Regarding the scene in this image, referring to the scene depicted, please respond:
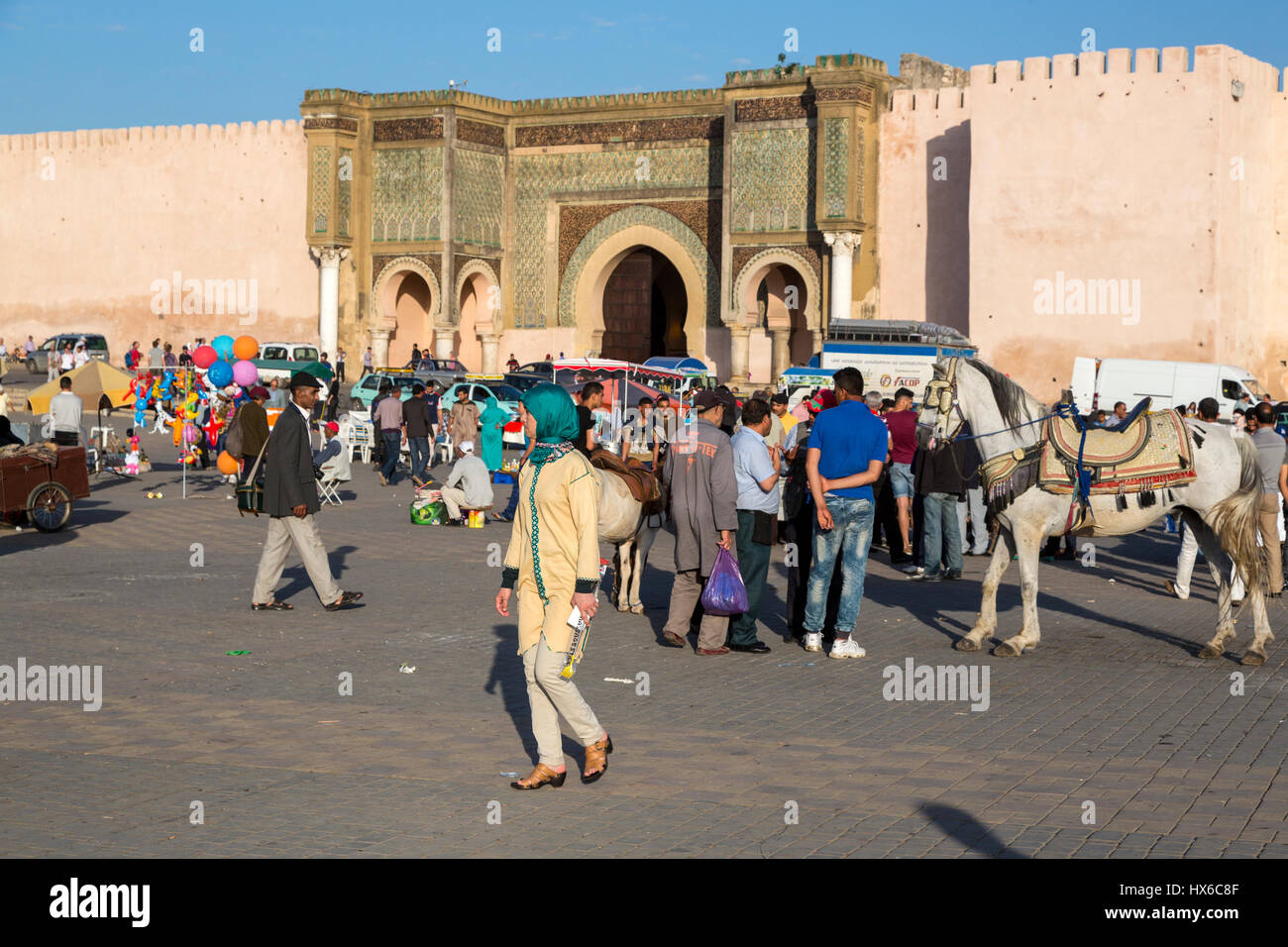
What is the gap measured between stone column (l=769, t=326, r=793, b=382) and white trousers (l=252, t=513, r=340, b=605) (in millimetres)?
23823

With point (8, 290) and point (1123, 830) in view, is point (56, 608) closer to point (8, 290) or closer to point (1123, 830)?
point (1123, 830)

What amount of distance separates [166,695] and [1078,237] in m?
23.7

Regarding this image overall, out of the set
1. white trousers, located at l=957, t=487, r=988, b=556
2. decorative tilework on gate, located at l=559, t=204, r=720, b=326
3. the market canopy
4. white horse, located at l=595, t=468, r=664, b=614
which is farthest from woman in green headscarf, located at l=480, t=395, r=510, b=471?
decorative tilework on gate, located at l=559, t=204, r=720, b=326

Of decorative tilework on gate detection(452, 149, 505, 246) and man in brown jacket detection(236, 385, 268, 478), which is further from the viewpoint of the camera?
decorative tilework on gate detection(452, 149, 505, 246)

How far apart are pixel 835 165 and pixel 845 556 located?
76.8ft

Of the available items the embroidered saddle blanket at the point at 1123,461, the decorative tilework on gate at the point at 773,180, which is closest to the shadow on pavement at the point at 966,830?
the embroidered saddle blanket at the point at 1123,461

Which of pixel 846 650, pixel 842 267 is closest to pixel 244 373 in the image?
pixel 846 650

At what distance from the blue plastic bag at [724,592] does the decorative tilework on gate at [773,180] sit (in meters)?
24.4

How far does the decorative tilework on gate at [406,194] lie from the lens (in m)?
35.8

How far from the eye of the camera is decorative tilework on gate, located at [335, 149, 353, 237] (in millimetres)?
36469

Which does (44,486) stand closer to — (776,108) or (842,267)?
(842,267)

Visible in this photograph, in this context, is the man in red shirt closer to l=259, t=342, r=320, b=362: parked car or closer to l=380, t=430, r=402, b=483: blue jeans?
l=380, t=430, r=402, b=483: blue jeans
